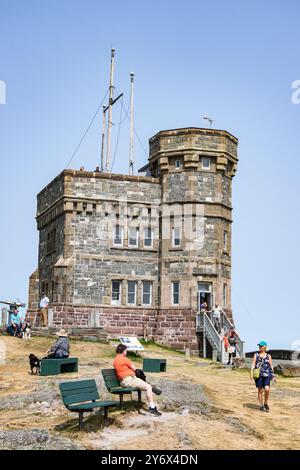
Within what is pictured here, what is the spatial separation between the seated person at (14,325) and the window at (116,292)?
624cm

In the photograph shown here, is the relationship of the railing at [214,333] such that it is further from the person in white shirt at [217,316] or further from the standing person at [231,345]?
the standing person at [231,345]

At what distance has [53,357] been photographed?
910 inches

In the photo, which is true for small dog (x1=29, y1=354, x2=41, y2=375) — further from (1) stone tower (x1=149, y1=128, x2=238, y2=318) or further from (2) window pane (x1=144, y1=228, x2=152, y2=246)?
(2) window pane (x1=144, y1=228, x2=152, y2=246)

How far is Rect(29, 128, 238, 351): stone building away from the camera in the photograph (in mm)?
38312

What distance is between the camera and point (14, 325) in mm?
33719

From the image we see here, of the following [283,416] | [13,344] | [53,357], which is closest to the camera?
[283,416]

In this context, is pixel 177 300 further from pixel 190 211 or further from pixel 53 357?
pixel 53 357

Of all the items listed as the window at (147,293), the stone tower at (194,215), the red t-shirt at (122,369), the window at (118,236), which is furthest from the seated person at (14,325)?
the red t-shirt at (122,369)

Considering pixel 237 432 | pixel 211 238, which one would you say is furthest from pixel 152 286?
pixel 237 432

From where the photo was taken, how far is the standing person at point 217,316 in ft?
123

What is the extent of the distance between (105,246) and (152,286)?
356 centimetres

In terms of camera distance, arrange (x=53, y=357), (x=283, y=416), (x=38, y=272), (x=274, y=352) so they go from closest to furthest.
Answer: (x=283, y=416)
(x=53, y=357)
(x=274, y=352)
(x=38, y=272)

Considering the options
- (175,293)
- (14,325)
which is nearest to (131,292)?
(175,293)

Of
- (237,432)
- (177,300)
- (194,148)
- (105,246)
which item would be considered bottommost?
(237,432)
